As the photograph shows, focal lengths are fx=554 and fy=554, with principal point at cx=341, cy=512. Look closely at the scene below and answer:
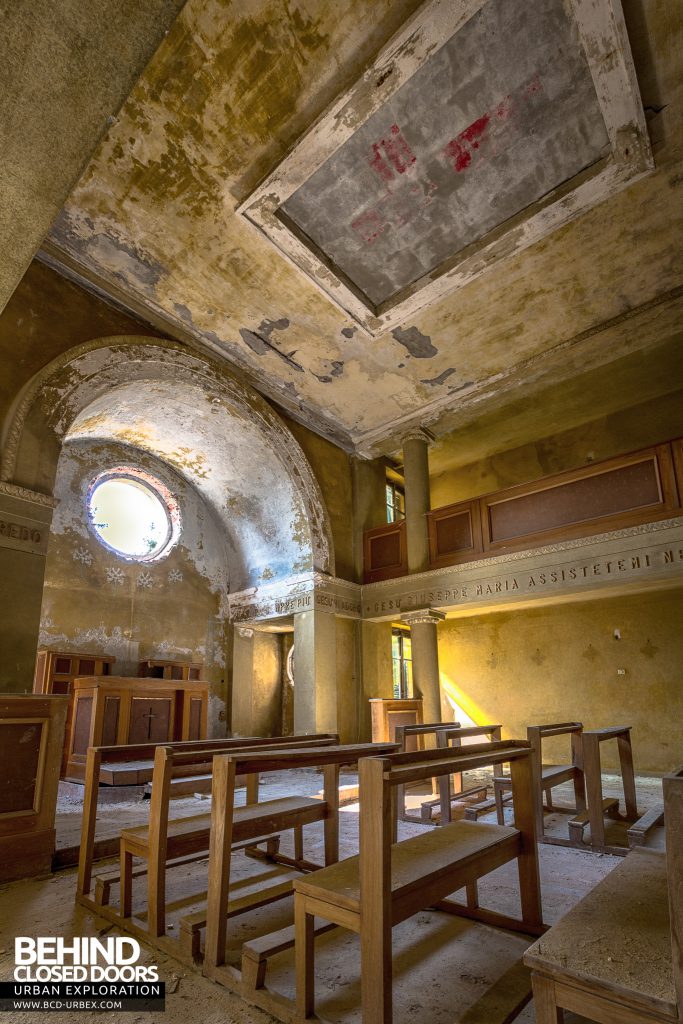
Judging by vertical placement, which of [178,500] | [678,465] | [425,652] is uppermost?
[178,500]

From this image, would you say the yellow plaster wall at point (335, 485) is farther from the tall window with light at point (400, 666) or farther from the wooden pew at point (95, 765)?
the wooden pew at point (95, 765)

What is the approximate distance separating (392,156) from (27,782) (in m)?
6.63

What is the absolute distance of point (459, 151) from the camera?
5.89 m

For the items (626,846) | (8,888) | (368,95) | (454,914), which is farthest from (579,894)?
(368,95)

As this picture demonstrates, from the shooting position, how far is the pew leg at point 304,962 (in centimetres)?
202

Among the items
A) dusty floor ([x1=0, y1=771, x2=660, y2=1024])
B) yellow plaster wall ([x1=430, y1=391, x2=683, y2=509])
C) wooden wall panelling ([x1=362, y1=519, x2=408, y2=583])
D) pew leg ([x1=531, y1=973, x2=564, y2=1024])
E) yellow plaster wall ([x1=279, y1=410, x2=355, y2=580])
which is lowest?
dusty floor ([x1=0, y1=771, x2=660, y2=1024])

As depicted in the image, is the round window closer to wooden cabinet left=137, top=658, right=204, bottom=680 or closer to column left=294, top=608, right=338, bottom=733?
wooden cabinet left=137, top=658, right=204, bottom=680

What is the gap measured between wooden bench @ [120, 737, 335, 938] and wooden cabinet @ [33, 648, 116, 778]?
5.24m

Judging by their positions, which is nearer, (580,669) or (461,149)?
(461,149)

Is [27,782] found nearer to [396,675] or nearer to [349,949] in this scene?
[349,949]

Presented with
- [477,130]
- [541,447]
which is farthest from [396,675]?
[477,130]

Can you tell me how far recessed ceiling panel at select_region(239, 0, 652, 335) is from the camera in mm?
5004

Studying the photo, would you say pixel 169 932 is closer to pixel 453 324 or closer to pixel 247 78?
pixel 247 78

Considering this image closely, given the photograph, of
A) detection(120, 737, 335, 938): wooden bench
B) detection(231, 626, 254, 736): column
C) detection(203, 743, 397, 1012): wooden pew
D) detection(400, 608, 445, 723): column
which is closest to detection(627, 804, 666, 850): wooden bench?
detection(203, 743, 397, 1012): wooden pew
